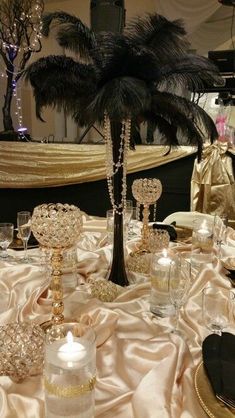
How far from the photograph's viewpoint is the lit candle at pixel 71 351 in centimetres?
53

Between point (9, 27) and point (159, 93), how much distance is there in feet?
9.27

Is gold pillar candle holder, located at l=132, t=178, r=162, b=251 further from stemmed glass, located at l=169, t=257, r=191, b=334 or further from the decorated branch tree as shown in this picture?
the decorated branch tree

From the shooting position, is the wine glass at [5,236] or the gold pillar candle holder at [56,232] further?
the wine glass at [5,236]

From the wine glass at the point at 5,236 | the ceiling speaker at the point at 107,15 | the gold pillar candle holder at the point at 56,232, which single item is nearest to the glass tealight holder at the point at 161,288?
the gold pillar candle holder at the point at 56,232

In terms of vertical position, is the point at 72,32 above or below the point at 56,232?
above

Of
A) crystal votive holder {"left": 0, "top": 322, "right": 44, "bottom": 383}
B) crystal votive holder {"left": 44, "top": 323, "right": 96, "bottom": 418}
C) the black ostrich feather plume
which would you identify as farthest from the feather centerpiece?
crystal votive holder {"left": 44, "top": 323, "right": 96, "bottom": 418}

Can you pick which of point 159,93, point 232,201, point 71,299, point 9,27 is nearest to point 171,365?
point 71,299

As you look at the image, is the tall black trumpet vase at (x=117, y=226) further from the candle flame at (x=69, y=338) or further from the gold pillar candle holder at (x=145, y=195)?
the candle flame at (x=69, y=338)

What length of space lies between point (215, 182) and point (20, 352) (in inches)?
90.3

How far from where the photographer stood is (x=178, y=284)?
80 centimetres

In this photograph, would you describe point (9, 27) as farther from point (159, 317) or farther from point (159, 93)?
point (159, 317)

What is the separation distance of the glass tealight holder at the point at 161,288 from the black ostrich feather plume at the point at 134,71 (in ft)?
1.18

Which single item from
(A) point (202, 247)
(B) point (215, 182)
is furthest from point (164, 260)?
(B) point (215, 182)

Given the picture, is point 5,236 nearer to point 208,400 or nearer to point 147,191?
point 147,191
